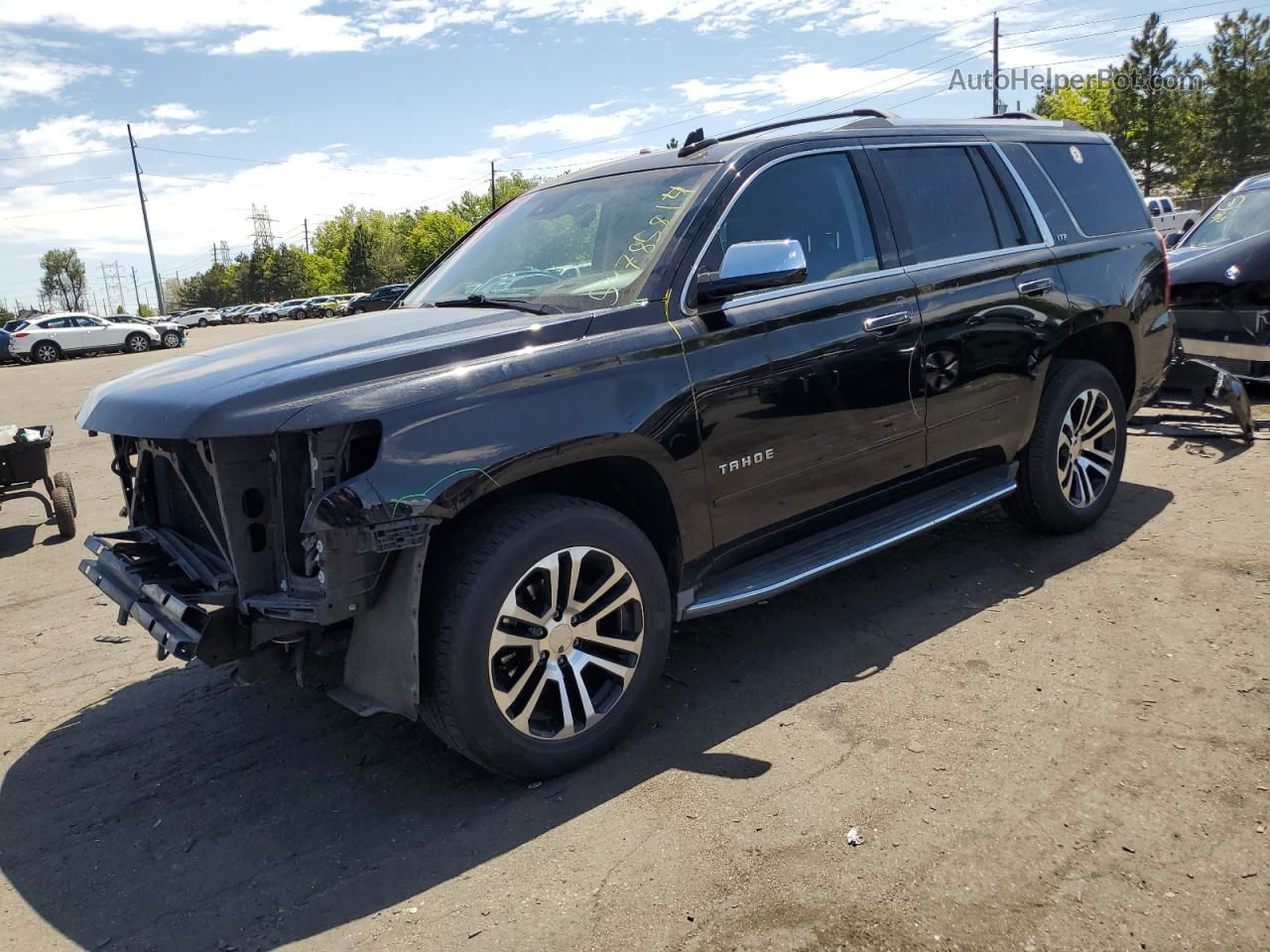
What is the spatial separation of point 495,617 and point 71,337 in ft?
123

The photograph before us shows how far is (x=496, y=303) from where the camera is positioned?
3.77 meters

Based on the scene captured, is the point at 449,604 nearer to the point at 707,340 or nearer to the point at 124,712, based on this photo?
the point at 707,340

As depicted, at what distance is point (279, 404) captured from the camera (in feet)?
8.93

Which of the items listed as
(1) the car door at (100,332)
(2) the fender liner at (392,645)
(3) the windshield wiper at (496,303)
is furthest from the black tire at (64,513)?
(1) the car door at (100,332)

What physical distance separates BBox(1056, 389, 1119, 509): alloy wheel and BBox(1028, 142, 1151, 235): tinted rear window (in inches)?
36.7

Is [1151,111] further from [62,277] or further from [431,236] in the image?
[62,277]

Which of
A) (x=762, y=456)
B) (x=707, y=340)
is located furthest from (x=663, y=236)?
(x=762, y=456)

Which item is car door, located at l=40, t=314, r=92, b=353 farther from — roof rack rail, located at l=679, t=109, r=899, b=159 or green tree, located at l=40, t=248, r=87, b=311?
green tree, located at l=40, t=248, r=87, b=311

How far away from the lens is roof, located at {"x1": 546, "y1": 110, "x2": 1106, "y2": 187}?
3.86m

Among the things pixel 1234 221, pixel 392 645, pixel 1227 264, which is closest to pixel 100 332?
pixel 1234 221

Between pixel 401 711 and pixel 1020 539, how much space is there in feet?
12.1

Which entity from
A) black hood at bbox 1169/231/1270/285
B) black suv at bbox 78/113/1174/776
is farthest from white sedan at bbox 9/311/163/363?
black hood at bbox 1169/231/1270/285

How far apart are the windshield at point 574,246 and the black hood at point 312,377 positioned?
25 centimetres

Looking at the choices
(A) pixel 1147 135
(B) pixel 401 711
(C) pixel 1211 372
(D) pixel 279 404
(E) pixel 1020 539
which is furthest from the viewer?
(A) pixel 1147 135
